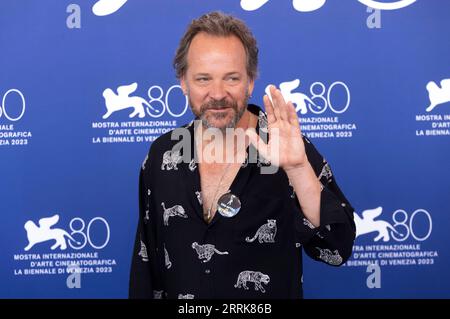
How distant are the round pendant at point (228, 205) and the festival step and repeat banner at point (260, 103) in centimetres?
109

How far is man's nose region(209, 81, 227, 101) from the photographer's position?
64.7 inches

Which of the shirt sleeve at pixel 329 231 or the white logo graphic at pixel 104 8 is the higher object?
the white logo graphic at pixel 104 8

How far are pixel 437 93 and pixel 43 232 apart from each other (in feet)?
6.42

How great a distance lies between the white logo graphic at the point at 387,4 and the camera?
2.63 metres

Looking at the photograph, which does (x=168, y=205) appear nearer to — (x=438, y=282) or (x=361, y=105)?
(x=361, y=105)

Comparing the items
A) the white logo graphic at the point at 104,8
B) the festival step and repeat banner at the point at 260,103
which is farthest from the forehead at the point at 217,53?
the white logo graphic at the point at 104,8

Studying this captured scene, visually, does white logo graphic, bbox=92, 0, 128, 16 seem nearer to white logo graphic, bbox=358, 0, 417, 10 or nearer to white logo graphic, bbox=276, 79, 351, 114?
white logo graphic, bbox=276, 79, 351, 114

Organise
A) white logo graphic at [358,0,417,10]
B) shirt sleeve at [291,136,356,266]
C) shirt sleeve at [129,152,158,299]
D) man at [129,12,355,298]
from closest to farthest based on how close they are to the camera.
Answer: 1. shirt sleeve at [291,136,356,266]
2. man at [129,12,355,298]
3. shirt sleeve at [129,152,158,299]
4. white logo graphic at [358,0,417,10]

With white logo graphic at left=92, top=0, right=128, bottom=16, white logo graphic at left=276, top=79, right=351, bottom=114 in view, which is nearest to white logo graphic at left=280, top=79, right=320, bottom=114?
white logo graphic at left=276, top=79, right=351, bottom=114

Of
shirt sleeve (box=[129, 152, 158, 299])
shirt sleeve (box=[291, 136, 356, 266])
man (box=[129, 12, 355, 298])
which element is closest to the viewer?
shirt sleeve (box=[291, 136, 356, 266])

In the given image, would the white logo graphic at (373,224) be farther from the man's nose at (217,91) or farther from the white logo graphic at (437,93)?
the man's nose at (217,91)

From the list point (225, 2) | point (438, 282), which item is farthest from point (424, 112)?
point (225, 2)

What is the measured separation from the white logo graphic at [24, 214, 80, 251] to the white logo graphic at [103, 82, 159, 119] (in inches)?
22.1

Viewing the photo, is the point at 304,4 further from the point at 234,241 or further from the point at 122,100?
the point at 234,241
